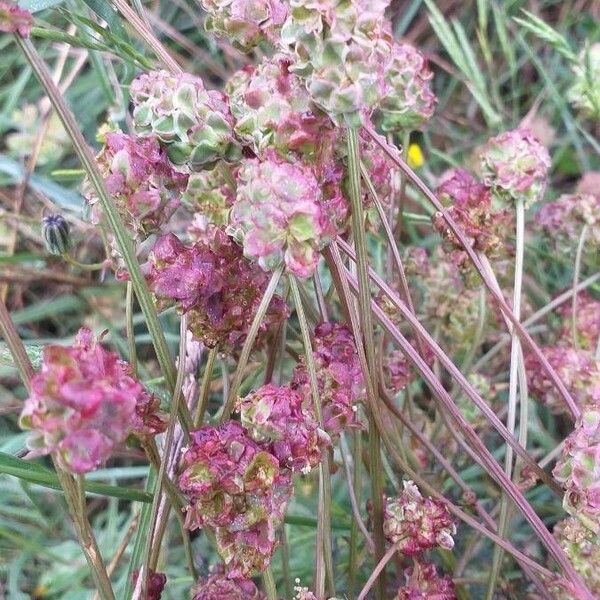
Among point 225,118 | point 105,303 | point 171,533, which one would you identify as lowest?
point 171,533

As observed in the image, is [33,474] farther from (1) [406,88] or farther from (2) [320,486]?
(1) [406,88]

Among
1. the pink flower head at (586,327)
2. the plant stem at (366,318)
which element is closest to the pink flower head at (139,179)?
the plant stem at (366,318)

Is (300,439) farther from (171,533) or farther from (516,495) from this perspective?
(171,533)

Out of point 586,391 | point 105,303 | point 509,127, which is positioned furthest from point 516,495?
point 509,127

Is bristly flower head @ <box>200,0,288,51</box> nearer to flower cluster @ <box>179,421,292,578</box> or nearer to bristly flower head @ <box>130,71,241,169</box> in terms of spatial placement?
bristly flower head @ <box>130,71,241,169</box>

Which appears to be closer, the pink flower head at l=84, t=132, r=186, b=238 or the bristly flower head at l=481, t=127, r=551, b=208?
the pink flower head at l=84, t=132, r=186, b=238

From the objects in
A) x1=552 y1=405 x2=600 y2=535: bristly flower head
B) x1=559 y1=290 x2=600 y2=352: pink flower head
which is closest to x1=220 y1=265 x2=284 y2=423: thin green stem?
x1=552 y1=405 x2=600 y2=535: bristly flower head
